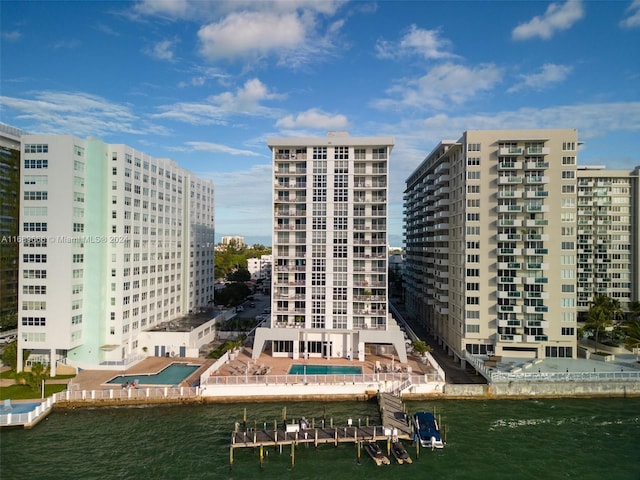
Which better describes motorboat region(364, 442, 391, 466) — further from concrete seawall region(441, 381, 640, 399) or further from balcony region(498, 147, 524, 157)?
balcony region(498, 147, 524, 157)

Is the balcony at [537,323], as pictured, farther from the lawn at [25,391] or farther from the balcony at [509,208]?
the lawn at [25,391]

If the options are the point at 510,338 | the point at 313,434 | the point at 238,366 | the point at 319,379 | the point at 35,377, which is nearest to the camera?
the point at 313,434

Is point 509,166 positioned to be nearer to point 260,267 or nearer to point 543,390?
point 543,390

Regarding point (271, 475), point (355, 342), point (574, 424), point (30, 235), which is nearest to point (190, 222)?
point (30, 235)

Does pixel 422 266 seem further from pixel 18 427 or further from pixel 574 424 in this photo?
pixel 18 427

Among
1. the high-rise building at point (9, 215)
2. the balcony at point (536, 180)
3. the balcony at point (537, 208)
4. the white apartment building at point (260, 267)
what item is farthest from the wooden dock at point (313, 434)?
the white apartment building at point (260, 267)

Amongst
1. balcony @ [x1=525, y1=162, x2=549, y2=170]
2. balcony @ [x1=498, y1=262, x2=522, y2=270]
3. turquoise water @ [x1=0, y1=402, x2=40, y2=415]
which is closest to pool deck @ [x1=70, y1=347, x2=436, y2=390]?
turquoise water @ [x1=0, y1=402, x2=40, y2=415]

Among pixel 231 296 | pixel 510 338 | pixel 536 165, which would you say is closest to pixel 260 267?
pixel 231 296
